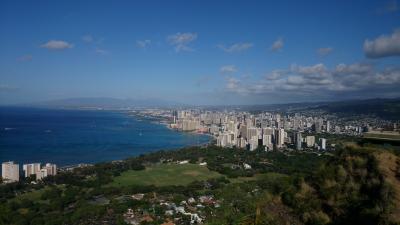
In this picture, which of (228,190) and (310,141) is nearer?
(228,190)

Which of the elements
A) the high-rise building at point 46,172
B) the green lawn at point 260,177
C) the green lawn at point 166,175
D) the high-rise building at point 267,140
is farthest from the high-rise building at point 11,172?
the high-rise building at point 267,140

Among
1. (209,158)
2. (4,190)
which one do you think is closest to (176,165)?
(209,158)

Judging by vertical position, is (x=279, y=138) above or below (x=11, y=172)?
above

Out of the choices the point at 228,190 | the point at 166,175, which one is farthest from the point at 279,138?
the point at 228,190

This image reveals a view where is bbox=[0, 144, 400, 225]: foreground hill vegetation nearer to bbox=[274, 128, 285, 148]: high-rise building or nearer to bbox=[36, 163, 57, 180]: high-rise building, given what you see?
bbox=[36, 163, 57, 180]: high-rise building

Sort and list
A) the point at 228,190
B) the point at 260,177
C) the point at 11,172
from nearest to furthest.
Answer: the point at 228,190, the point at 11,172, the point at 260,177

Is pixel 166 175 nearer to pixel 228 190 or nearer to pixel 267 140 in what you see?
pixel 228 190

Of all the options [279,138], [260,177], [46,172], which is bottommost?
[260,177]
